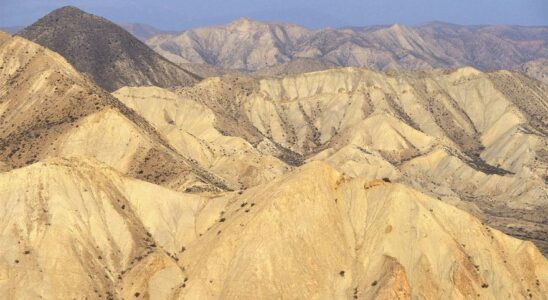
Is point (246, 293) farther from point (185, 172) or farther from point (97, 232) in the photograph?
point (185, 172)

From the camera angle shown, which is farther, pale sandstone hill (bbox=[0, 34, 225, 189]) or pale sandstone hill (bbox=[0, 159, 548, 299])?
pale sandstone hill (bbox=[0, 34, 225, 189])

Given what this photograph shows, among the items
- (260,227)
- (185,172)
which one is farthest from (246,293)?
(185,172)

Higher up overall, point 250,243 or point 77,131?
point 250,243

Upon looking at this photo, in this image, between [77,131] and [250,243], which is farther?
[77,131]

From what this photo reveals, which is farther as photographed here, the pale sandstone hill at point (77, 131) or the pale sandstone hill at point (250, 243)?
the pale sandstone hill at point (77, 131)
